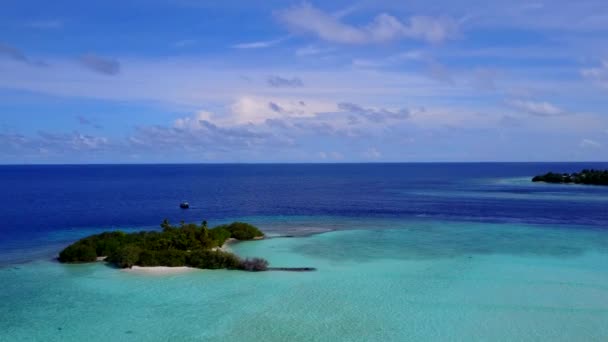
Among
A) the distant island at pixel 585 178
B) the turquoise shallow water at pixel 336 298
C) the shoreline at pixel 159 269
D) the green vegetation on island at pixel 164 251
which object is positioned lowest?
the turquoise shallow water at pixel 336 298

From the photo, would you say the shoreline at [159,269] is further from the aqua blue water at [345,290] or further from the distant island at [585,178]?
the distant island at [585,178]

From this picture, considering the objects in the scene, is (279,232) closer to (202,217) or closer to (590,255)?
(202,217)

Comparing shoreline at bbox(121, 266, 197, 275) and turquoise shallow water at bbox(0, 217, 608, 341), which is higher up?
shoreline at bbox(121, 266, 197, 275)

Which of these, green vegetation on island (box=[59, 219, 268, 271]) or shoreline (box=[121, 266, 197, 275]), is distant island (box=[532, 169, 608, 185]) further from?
shoreline (box=[121, 266, 197, 275])

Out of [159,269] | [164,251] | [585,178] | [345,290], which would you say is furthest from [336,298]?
[585,178]

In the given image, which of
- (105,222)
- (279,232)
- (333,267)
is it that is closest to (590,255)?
(333,267)

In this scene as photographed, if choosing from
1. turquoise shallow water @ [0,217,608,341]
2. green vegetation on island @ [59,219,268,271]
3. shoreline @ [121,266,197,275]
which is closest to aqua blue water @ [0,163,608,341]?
turquoise shallow water @ [0,217,608,341]

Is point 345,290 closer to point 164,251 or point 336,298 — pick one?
point 336,298

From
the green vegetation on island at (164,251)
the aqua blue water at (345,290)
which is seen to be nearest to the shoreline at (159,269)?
the green vegetation on island at (164,251)
